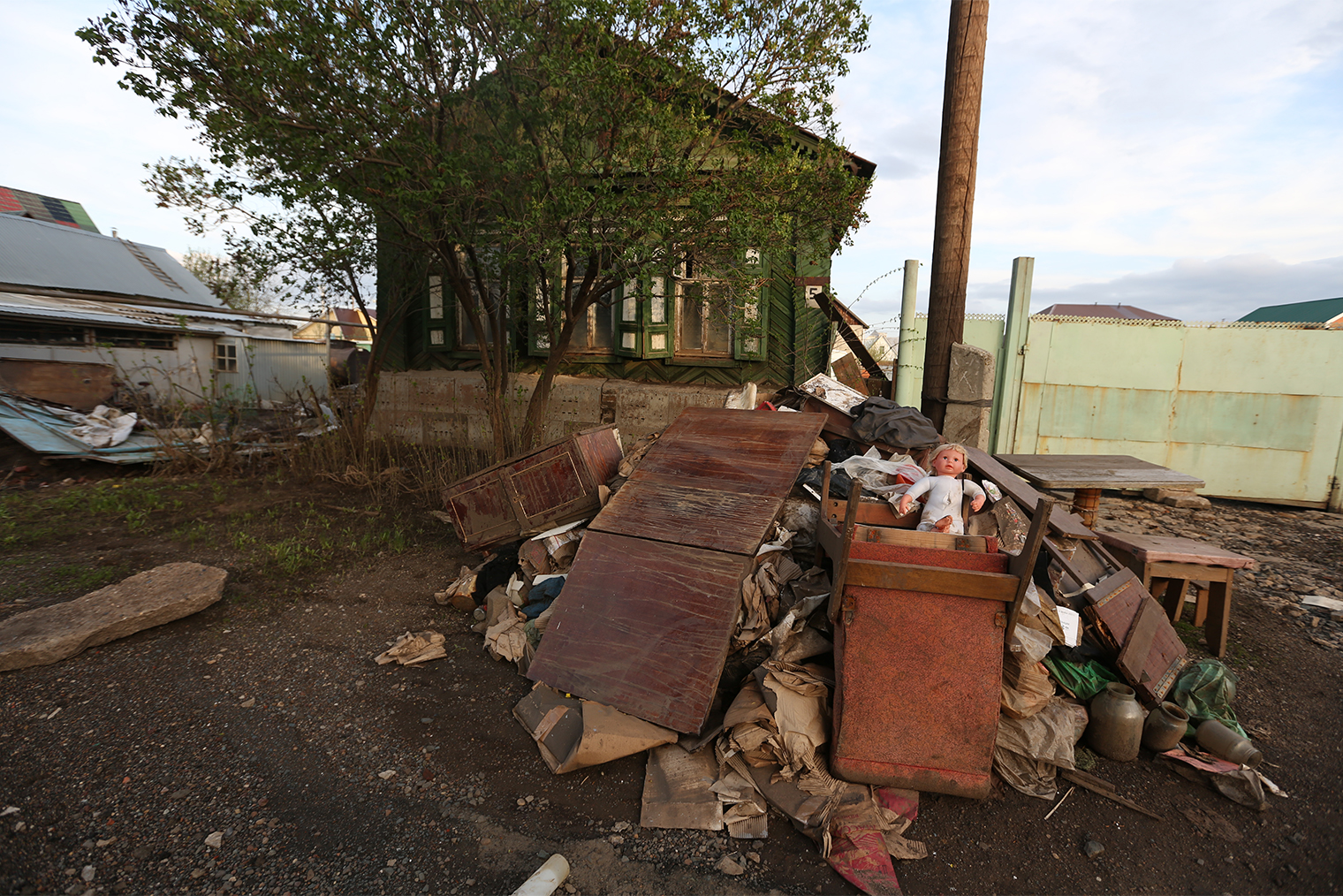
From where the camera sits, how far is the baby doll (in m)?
3.46

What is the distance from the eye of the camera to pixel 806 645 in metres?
3.07

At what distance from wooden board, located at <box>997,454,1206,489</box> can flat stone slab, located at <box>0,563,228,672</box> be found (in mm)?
6277

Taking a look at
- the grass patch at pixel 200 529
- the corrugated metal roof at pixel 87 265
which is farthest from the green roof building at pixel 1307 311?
the corrugated metal roof at pixel 87 265

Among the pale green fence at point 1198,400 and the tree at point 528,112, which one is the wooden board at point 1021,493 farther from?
the pale green fence at point 1198,400

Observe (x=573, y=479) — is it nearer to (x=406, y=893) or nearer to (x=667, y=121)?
(x=406, y=893)

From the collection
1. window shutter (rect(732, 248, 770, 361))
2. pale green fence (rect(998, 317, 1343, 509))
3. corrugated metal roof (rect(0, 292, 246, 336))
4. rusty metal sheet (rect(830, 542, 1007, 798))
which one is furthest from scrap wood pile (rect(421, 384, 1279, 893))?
corrugated metal roof (rect(0, 292, 246, 336))

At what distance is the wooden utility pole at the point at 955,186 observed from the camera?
4.90 metres

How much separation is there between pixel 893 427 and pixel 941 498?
1.45m

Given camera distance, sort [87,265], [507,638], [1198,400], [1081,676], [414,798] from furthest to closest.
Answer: [87,265], [1198,400], [507,638], [1081,676], [414,798]

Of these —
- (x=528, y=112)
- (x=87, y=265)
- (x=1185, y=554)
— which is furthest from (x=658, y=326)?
(x=87, y=265)

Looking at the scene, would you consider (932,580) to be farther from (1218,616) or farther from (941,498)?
(1218,616)

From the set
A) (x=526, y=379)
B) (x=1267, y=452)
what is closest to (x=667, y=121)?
(x=526, y=379)

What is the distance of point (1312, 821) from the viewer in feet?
8.54

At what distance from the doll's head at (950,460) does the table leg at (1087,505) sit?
215cm
